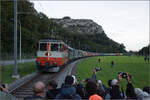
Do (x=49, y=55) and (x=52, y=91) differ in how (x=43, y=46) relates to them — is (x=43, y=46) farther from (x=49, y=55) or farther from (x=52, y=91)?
(x=52, y=91)

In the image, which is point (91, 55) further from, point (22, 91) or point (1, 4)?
point (22, 91)

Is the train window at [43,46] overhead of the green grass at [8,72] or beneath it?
overhead

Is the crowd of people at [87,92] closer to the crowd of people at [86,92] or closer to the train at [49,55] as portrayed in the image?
the crowd of people at [86,92]

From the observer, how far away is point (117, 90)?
486 centimetres

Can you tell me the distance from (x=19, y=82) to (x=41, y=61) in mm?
4893

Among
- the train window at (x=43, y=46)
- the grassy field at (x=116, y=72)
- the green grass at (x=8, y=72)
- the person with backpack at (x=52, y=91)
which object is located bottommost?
the grassy field at (x=116, y=72)

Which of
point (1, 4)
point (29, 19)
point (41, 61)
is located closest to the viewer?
point (41, 61)

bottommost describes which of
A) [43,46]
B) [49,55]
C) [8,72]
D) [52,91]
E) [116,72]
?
[116,72]

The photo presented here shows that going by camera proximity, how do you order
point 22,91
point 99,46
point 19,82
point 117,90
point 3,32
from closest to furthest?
point 117,90 → point 22,91 → point 19,82 → point 3,32 → point 99,46

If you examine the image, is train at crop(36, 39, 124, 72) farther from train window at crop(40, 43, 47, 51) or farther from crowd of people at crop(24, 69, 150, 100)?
crowd of people at crop(24, 69, 150, 100)

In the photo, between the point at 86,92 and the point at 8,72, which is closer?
the point at 86,92

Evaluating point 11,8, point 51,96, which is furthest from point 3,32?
point 51,96

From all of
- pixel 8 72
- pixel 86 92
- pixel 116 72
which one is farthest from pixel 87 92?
pixel 116 72

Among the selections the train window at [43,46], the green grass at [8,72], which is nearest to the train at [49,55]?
the train window at [43,46]
